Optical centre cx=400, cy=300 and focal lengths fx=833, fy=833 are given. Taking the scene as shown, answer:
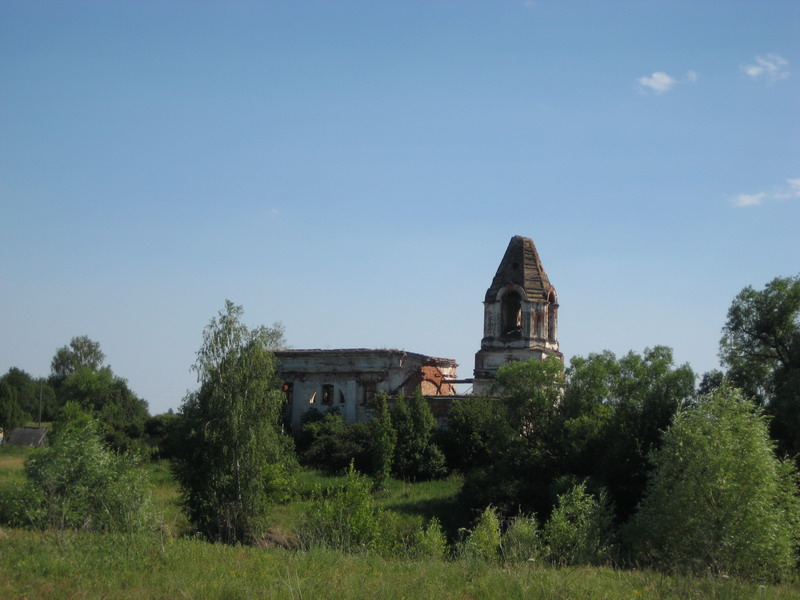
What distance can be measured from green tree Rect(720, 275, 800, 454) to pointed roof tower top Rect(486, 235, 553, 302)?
10.7m

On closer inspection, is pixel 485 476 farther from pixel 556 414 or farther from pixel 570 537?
pixel 570 537

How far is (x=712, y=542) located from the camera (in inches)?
810

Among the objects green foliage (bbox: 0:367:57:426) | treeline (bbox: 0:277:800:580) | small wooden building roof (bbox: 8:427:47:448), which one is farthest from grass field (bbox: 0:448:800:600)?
green foliage (bbox: 0:367:57:426)

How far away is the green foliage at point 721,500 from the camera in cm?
2058

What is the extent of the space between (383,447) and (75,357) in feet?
204

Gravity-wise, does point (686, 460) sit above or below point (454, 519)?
above

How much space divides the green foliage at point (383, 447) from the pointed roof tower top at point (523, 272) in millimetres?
9592

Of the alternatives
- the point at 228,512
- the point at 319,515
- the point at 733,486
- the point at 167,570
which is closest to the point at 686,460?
the point at 733,486

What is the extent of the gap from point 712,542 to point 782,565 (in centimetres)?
175

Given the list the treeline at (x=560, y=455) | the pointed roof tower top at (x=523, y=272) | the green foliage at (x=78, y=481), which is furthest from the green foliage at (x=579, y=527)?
the pointed roof tower top at (x=523, y=272)

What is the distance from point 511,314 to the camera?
4369cm

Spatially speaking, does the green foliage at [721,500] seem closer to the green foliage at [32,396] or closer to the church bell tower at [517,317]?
the church bell tower at [517,317]

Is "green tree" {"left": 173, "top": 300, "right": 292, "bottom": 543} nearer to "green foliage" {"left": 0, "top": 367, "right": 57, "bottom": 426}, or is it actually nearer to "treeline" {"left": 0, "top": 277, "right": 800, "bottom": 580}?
"treeline" {"left": 0, "top": 277, "right": 800, "bottom": 580}

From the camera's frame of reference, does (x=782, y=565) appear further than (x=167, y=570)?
Yes
